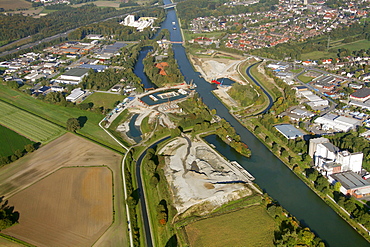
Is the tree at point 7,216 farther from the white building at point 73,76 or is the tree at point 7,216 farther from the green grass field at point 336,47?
the green grass field at point 336,47

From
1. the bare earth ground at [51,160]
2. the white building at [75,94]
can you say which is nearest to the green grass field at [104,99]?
the white building at [75,94]

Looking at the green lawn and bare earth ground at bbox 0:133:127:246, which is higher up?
the green lawn

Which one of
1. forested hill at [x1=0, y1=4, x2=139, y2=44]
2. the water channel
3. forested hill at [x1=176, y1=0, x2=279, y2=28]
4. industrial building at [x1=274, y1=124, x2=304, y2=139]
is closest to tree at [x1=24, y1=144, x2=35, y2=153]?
the water channel

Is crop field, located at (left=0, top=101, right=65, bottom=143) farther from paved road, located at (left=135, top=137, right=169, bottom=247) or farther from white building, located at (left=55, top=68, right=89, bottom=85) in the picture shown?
paved road, located at (left=135, top=137, right=169, bottom=247)

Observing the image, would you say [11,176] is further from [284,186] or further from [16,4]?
[16,4]

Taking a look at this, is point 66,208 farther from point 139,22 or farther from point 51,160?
point 139,22

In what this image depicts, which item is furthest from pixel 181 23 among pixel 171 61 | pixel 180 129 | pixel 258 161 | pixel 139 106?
pixel 258 161
